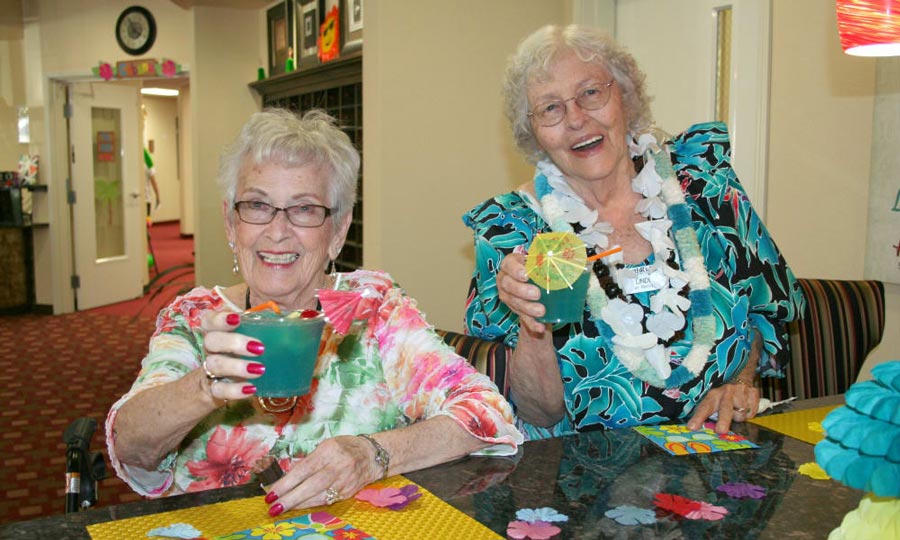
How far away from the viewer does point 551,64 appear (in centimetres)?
226

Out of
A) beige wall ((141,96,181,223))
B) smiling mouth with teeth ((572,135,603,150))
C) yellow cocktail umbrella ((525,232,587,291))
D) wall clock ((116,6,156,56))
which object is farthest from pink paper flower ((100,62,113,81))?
beige wall ((141,96,181,223))

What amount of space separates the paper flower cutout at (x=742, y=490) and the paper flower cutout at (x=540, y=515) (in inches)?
12.5

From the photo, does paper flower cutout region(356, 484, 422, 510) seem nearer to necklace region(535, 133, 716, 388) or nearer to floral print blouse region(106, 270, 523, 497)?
floral print blouse region(106, 270, 523, 497)

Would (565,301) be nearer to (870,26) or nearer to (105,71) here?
(870,26)

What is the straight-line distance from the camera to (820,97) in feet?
10.9

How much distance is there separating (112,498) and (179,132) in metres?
16.7

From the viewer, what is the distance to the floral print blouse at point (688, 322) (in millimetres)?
2100

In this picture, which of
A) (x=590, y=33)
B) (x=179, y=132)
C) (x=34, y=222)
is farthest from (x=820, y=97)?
(x=179, y=132)

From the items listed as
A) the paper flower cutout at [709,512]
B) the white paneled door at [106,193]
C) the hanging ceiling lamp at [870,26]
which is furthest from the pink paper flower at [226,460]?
the white paneled door at [106,193]

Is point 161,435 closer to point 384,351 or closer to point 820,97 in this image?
point 384,351

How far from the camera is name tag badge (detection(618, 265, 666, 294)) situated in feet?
7.03

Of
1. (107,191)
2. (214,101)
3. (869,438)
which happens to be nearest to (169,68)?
(214,101)

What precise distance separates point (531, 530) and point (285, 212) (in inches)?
35.0

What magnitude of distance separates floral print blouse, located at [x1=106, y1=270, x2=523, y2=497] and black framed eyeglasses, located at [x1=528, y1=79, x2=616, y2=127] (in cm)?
67
